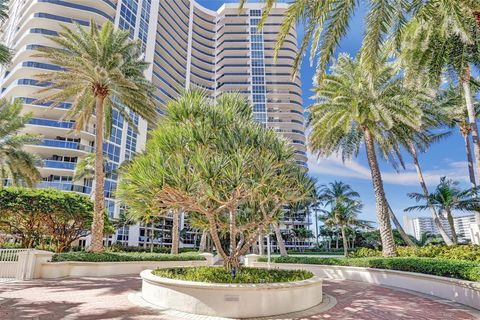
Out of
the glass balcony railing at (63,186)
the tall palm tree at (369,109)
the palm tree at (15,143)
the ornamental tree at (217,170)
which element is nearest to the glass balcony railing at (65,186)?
the glass balcony railing at (63,186)

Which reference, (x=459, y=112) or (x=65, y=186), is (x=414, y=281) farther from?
(x=65, y=186)

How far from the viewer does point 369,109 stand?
57.5 feet

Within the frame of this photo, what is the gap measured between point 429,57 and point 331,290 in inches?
405

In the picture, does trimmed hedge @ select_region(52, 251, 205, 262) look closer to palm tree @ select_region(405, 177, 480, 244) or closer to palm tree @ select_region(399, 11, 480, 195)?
palm tree @ select_region(399, 11, 480, 195)

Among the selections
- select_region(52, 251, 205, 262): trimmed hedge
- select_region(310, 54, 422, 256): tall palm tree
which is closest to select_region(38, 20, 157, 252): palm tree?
select_region(52, 251, 205, 262): trimmed hedge

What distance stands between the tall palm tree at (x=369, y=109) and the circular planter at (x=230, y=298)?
11213 millimetres

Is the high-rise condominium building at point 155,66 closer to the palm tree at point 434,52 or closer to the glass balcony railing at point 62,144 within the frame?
the glass balcony railing at point 62,144

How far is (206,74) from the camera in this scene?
77.5 m

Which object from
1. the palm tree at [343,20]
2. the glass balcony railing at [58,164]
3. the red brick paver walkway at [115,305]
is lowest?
the red brick paver walkway at [115,305]

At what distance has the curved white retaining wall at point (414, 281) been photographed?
886cm

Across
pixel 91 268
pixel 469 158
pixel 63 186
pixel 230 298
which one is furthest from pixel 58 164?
pixel 469 158

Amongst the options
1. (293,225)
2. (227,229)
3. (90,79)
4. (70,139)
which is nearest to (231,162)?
(227,229)

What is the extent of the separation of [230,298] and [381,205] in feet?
43.8

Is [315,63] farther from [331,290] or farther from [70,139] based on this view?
[70,139]
